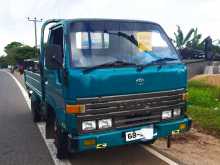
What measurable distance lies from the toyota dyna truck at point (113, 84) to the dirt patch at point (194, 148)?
1.88 feet

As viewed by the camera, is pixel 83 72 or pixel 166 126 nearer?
pixel 83 72

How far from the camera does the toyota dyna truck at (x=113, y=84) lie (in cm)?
515

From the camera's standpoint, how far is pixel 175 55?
6023mm

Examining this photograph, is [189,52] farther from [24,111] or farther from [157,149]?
[24,111]

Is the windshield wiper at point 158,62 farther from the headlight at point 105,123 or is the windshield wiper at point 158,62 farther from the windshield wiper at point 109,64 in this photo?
the headlight at point 105,123

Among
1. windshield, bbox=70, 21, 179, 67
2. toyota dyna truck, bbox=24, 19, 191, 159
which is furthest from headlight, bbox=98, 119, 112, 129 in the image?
windshield, bbox=70, 21, 179, 67

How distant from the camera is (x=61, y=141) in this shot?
5.84 meters

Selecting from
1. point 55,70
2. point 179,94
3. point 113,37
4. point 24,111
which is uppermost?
point 113,37

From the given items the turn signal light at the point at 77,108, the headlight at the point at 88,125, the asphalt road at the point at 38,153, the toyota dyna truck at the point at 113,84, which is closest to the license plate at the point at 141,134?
the toyota dyna truck at the point at 113,84

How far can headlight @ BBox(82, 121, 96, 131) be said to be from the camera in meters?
5.18

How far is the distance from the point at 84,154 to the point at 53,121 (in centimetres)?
80

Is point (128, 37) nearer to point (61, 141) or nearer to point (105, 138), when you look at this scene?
point (105, 138)

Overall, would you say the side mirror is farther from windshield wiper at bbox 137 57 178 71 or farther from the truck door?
windshield wiper at bbox 137 57 178 71

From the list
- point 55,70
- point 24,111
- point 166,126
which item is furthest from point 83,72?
point 24,111
